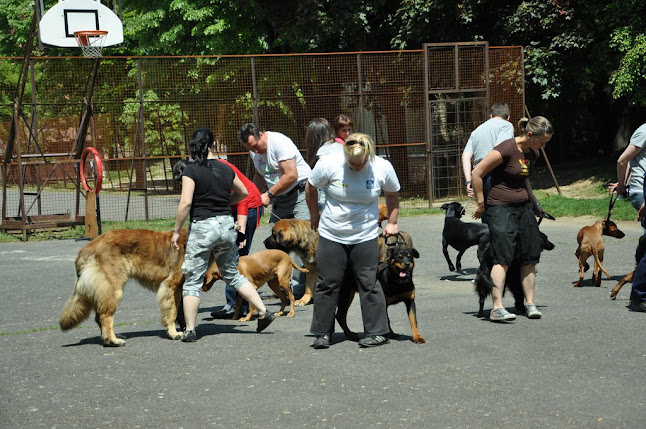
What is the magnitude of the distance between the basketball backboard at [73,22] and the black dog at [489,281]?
12562 mm

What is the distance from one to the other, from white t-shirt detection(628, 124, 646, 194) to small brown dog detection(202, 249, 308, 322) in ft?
12.2

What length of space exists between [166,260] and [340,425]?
2946 mm

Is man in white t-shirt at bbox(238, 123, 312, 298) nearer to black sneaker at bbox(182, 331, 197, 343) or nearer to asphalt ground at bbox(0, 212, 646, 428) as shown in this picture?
asphalt ground at bbox(0, 212, 646, 428)

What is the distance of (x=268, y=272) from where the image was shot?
8516mm

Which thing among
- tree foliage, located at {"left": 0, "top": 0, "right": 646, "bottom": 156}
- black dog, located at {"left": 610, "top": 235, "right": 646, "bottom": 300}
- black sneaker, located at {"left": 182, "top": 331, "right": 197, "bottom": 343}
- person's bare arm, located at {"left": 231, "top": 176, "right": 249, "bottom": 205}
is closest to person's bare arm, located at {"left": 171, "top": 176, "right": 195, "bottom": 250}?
person's bare arm, located at {"left": 231, "top": 176, "right": 249, "bottom": 205}

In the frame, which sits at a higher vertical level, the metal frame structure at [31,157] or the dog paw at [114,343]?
the metal frame structure at [31,157]

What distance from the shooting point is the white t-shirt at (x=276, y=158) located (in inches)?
350

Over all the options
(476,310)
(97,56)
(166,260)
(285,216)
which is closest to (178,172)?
(166,260)

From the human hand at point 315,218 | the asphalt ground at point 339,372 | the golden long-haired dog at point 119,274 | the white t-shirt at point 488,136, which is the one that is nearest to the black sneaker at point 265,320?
the asphalt ground at point 339,372

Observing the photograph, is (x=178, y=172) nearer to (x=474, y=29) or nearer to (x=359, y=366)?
(x=359, y=366)

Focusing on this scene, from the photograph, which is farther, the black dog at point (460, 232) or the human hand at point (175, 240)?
the black dog at point (460, 232)

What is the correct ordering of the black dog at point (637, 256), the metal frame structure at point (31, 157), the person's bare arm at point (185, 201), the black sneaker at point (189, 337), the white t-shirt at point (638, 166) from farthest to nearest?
the metal frame structure at point (31, 157) → the white t-shirt at point (638, 166) → the black dog at point (637, 256) → the black sneaker at point (189, 337) → the person's bare arm at point (185, 201)

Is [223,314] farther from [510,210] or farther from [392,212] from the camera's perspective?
[510,210]

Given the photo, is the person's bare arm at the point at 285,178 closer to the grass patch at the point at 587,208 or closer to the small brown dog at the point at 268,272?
the small brown dog at the point at 268,272
